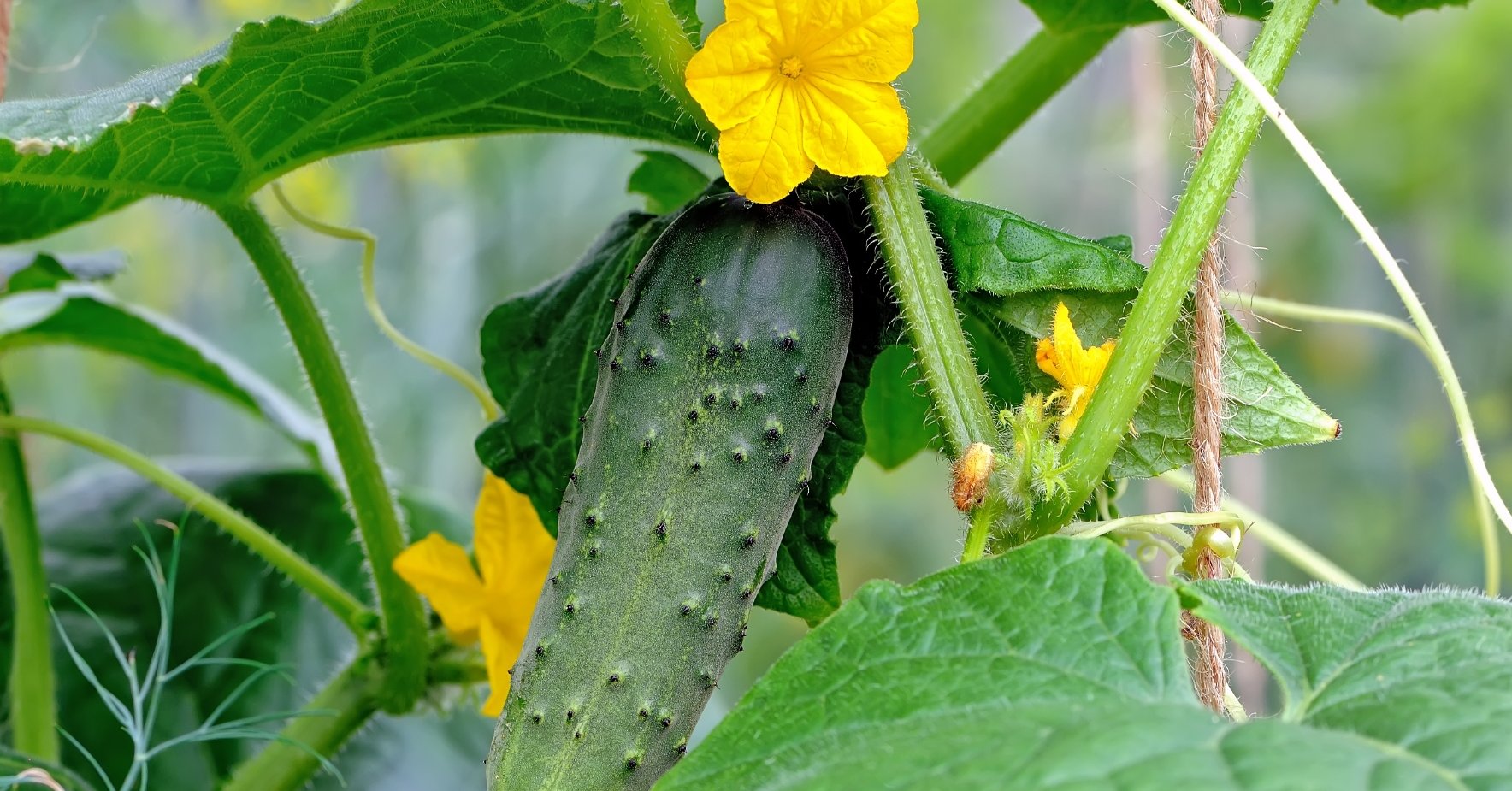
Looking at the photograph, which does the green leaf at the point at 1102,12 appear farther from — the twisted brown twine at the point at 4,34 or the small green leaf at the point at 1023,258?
the twisted brown twine at the point at 4,34

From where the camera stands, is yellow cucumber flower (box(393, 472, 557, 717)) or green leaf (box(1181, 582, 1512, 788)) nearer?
green leaf (box(1181, 582, 1512, 788))

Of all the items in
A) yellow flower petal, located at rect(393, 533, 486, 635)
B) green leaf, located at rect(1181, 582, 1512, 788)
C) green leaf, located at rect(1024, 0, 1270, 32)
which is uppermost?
green leaf, located at rect(1024, 0, 1270, 32)

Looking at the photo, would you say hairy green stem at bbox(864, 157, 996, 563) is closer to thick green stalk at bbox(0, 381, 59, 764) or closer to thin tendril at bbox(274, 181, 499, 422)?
thin tendril at bbox(274, 181, 499, 422)

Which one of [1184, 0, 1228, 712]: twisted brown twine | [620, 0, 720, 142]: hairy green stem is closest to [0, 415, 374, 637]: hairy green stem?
[620, 0, 720, 142]: hairy green stem

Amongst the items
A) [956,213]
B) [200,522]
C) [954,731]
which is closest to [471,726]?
[200,522]

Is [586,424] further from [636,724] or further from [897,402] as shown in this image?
[897,402]

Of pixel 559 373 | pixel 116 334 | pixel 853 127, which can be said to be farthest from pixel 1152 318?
pixel 116 334

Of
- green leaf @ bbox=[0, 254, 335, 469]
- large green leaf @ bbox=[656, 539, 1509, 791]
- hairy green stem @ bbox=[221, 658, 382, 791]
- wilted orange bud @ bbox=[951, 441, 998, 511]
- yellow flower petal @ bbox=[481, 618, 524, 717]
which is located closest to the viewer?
large green leaf @ bbox=[656, 539, 1509, 791]

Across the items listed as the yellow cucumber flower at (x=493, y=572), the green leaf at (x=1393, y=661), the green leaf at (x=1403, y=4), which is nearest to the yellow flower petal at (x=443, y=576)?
the yellow cucumber flower at (x=493, y=572)

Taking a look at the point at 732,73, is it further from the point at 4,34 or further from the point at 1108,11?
the point at 4,34
